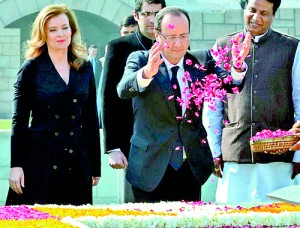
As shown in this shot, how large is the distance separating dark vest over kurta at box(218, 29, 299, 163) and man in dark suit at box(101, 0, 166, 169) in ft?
1.79

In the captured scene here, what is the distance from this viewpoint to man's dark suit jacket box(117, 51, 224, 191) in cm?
637

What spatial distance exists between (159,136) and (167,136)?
48 millimetres

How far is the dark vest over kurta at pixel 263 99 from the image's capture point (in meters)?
6.96

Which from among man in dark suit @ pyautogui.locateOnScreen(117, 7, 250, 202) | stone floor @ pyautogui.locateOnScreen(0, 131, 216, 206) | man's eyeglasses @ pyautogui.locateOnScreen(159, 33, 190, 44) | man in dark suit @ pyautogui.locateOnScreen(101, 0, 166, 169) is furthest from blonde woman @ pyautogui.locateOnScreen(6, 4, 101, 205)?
stone floor @ pyautogui.locateOnScreen(0, 131, 216, 206)

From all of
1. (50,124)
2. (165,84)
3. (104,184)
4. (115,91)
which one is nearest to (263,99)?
(165,84)

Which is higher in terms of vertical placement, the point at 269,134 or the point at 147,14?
the point at 147,14

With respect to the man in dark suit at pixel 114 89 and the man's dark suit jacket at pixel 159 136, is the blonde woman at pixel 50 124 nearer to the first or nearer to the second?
the man in dark suit at pixel 114 89

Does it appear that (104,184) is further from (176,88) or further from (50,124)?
(176,88)

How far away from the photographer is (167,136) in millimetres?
6387

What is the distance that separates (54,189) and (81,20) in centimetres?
1369

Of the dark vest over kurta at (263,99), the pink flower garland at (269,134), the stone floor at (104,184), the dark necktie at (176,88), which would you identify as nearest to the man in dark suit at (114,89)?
the dark vest over kurta at (263,99)

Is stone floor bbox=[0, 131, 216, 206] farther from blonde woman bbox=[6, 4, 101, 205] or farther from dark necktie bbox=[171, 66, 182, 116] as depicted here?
dark necktie bbox=[171, 66, 182, 116]

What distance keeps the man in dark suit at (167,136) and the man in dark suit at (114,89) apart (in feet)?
2.24

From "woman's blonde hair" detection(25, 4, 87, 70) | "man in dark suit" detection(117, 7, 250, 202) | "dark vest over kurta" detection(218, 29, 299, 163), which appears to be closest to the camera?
"man in dark suit" detection(117, 7, 250, 202)
